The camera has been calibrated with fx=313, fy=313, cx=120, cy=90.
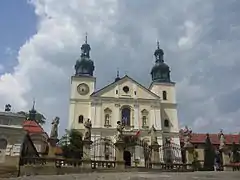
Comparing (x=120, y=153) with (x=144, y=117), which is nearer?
(x=120, y=153)

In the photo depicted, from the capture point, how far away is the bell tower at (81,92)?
51000mm

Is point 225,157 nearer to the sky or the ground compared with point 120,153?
nearer to the ground

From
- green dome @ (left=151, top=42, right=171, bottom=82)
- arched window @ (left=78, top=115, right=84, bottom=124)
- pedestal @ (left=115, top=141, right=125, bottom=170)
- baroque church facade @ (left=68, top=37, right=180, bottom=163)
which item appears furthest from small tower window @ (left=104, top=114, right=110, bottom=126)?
pedestal @ (left=115, top=141, right=125, bottom=170)

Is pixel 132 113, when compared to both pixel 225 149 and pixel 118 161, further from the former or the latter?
pixel 118 161

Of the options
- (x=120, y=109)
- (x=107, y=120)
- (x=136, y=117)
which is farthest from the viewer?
(x=120, y=109)

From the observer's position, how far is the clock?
5312 centimetres

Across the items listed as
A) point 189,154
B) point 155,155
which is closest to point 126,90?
point 189,154

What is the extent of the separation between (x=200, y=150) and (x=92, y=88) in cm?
2207

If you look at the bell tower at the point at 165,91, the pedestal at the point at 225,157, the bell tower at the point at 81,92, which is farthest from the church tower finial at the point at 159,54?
the pedestal at the point at 225,157

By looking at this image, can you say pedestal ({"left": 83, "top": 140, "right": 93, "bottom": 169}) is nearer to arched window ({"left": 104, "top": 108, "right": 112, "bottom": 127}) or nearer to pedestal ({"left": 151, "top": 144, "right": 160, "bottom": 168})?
pedestal ({"left": 151, "top": 144, "right": 160, "bottom": 168})

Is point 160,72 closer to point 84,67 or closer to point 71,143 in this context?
point 84,67

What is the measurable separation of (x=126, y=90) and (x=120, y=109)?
372cm

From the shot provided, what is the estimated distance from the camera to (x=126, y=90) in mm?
52875

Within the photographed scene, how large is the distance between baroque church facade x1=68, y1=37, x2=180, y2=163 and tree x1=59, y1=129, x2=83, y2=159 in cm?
367
